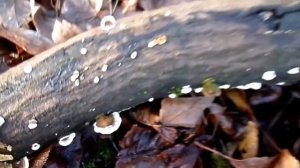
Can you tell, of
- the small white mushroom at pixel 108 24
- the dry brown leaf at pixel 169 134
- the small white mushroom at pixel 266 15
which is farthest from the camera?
the dry brown leaf at pixel 169 134

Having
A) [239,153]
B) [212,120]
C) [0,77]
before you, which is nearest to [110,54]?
[0,77]

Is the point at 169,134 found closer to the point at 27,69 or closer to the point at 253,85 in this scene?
the point at 253,85

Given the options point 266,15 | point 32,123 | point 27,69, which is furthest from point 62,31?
point 266,15

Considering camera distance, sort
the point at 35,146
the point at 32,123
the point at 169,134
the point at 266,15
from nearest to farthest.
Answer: the point at 266,15 < the point at 32,123 < the point at 35,146 < the point at 169,134

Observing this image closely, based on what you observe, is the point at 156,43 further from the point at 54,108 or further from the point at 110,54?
the point at 54,108

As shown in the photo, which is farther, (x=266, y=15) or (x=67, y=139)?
(x=67, y=139)

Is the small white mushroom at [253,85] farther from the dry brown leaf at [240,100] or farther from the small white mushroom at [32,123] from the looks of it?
the small white mushroom at [32,123]

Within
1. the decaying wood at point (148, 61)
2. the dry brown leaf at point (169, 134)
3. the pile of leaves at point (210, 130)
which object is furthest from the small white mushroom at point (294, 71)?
the dry brown leaf at point (169, 134)
